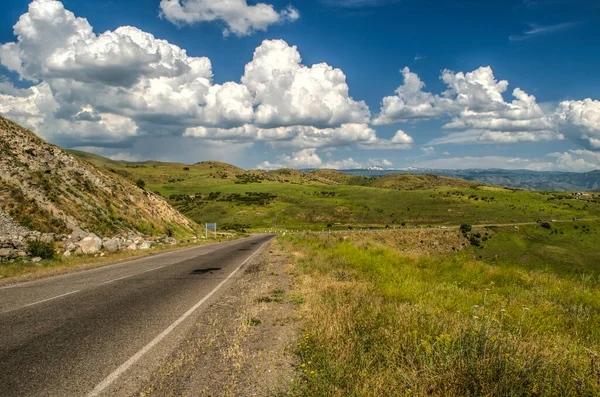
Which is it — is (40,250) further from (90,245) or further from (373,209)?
(373,209)

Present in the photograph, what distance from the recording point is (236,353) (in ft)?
19.7

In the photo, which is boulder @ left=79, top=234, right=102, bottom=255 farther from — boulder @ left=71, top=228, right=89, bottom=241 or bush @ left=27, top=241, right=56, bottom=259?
bush @ left=27, top=241, right=56, bottom=259

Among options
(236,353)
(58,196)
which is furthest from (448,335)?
(58,196)

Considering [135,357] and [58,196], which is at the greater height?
[58,196]

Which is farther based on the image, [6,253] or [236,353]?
[6,253]

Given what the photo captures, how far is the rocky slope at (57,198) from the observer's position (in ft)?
78.7

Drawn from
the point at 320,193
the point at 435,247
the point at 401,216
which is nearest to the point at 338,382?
the point at 435,247

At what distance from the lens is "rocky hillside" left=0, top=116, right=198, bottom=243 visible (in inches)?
966

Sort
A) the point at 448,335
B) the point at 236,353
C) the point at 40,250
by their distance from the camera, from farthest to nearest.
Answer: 1. the point at 40,250
2. the point at 236,353
3. the point at 448,335

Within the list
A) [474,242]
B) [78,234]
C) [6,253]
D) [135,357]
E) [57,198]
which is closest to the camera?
[135,357]

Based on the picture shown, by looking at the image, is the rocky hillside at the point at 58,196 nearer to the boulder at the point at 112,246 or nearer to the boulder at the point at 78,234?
the boulder at the point at 78,234

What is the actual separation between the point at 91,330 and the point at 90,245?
19.6 meters

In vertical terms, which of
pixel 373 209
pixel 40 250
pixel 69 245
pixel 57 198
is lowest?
pixel 373 209

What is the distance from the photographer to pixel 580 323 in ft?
23.0
